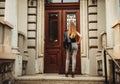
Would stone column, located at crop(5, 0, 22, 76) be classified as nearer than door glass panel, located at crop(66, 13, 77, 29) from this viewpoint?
Yes

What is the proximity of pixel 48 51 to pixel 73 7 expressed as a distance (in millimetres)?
2350

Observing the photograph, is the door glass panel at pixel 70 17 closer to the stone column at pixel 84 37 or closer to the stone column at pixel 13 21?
the stone column at pixel 84 37

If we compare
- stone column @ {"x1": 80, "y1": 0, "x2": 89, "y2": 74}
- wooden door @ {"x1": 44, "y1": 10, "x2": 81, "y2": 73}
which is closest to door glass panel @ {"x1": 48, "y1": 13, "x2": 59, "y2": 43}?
wooden door @ {"x1": 44, "y1": 10, "x2": 81, "y2": 73}

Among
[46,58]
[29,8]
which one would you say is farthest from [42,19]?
[46,58]

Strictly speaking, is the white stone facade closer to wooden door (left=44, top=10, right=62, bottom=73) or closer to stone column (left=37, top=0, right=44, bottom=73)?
stone column (left=37, top=0, right=44, bottom=73)

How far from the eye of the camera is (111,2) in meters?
11.2

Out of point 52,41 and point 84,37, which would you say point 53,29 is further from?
point 84,37

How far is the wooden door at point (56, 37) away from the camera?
537 inches

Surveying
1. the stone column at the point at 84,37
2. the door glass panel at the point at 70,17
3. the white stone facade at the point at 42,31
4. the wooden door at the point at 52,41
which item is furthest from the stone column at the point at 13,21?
the door glass panel at the point at 70,17

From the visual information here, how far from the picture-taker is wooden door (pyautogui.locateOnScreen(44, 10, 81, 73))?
13.6 m

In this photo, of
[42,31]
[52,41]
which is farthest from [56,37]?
[42,31]

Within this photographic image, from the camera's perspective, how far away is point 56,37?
546 inches

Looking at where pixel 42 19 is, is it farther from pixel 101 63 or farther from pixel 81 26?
pixel 101 63

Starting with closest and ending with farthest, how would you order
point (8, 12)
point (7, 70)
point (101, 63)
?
point (7, 70) → point (8, 12) → point (101, 63)
